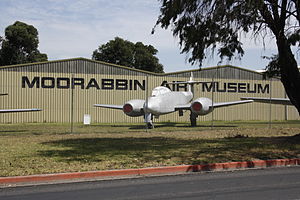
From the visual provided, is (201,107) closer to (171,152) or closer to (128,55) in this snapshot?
(171,152)

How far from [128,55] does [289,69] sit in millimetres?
53417

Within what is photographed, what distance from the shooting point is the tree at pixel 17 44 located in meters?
55.0

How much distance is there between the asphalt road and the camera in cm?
639

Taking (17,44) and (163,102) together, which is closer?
(163,102)

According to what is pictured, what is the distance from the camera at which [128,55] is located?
6581cm

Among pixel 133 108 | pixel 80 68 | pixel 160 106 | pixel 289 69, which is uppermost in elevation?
pixel 80 68

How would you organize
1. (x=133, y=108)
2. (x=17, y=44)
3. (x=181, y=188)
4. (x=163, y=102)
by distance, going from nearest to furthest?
(x=181, y=188) → (x=133, y=108) → (x=163, y=102) → (x=17, y=44)

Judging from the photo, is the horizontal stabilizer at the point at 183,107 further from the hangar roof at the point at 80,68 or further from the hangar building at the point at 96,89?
the hangar roof at the point at 80,68

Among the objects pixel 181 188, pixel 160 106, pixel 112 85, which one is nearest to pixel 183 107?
pixel 160 106

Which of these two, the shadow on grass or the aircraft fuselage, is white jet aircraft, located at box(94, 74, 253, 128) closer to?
the aircraft fuselage

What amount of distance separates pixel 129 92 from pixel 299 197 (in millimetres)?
27052

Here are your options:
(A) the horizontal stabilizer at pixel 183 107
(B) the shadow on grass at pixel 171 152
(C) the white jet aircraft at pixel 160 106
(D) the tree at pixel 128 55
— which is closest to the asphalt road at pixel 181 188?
(B) the shadow on grass at pixel 171 152

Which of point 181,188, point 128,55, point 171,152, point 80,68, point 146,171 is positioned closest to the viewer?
point 181,188

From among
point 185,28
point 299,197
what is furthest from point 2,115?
point 299,197
